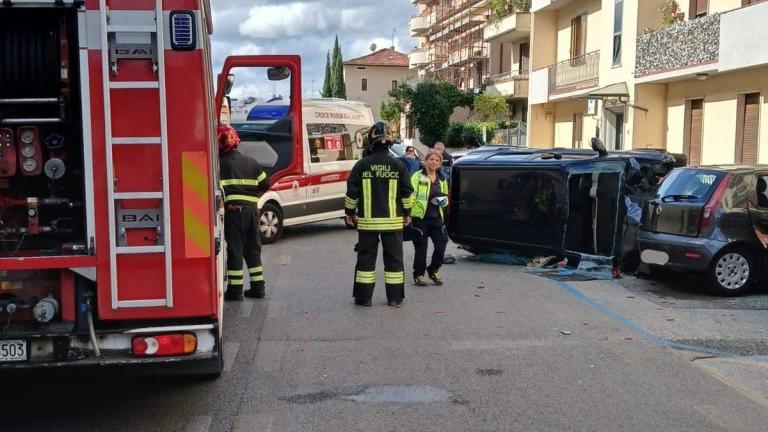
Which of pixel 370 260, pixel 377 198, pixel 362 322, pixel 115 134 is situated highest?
pixel 115 134

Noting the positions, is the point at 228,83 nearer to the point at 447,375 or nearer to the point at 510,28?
the point at 447,375

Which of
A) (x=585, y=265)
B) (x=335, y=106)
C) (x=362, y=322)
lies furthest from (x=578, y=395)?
(x=335, y=106)

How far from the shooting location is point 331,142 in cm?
1527

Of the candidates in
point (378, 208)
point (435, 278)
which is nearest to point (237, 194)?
point (378, 208)

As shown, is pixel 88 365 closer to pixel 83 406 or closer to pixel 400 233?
pixel 83 406

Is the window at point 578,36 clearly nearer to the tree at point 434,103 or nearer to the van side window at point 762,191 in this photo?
the tree at point 434,103

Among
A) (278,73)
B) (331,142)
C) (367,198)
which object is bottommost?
(367,198)

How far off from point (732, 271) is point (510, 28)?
2846cm

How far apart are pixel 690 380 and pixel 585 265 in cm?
469

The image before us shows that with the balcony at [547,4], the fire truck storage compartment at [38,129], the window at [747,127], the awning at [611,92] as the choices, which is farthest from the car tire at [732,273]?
the balcony at [547,4]

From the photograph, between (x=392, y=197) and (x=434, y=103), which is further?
(x=434, y=103)

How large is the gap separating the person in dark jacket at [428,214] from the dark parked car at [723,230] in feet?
8.61

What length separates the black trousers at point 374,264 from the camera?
27.4ft

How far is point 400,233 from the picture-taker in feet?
27.8
